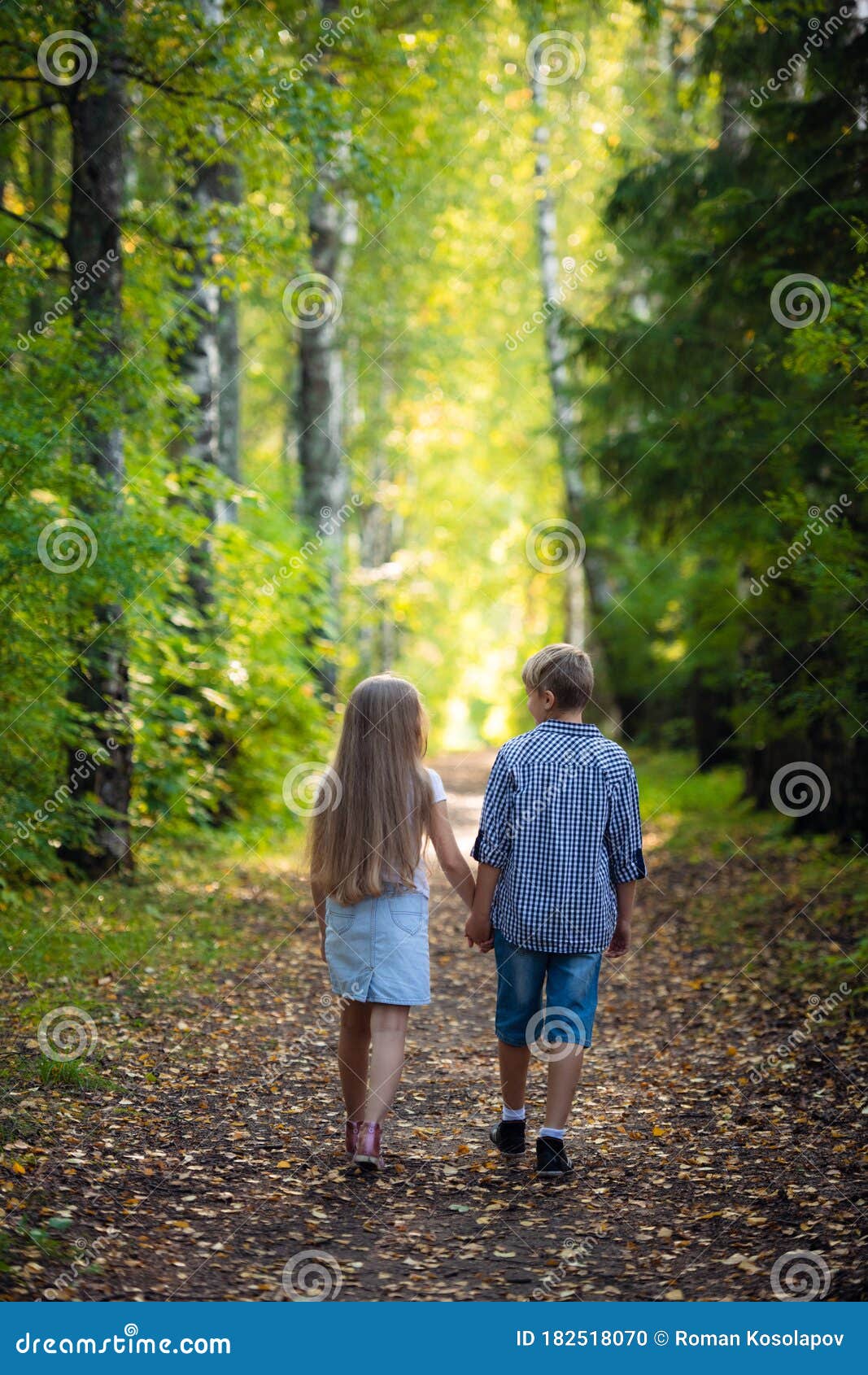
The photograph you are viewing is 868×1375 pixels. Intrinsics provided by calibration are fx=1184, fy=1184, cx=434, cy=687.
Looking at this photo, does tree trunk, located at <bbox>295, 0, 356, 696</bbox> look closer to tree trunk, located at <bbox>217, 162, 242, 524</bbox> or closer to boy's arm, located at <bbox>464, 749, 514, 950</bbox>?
tree trunk, located at <bbox>217, 162, 242, 524</bbox>

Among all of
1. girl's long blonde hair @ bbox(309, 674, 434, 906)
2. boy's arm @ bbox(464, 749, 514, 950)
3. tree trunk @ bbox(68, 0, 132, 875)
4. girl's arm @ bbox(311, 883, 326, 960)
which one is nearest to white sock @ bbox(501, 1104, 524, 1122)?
boy's arm @ bbox(464, 749, 514, 950)

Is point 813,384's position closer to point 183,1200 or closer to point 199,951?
point 199,951

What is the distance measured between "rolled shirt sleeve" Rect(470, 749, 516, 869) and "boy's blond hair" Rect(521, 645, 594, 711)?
1.02ft

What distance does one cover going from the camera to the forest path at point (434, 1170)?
147 inches

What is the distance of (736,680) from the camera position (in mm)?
8219

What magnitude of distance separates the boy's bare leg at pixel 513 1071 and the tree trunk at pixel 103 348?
4288 mm

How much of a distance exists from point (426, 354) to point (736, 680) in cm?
1536

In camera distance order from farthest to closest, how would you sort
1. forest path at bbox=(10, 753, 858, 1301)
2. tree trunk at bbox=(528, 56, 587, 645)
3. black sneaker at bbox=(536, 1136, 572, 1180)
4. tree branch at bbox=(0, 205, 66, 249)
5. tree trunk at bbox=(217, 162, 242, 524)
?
tree trunk at bbox=(528, 56, 587, 645) < tree trunk at bbox=(217, 162, 242, 524) < tree branch at bbox=(0, 205, 66, 249) < black sneaker at bbox=(536, 1136, 572, 1180) < forest path at bbox=(10, 753, 858, 1301)

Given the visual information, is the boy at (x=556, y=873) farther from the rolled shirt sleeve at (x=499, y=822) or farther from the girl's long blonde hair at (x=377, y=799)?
the girl's long blonde hair at (x=377, y=799)

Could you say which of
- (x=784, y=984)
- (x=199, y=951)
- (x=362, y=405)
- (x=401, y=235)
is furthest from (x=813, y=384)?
(x=362, y=405)

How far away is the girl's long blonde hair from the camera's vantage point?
4434 millimetres

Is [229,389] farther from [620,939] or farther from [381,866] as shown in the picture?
[620,939]

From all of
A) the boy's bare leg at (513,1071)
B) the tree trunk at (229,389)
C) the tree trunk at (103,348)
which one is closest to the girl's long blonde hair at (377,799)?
the boy's bare leg at (513,1071)

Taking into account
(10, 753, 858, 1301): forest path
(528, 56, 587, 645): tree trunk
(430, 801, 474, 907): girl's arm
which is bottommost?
(10, 753, 858, 1301): forest path
